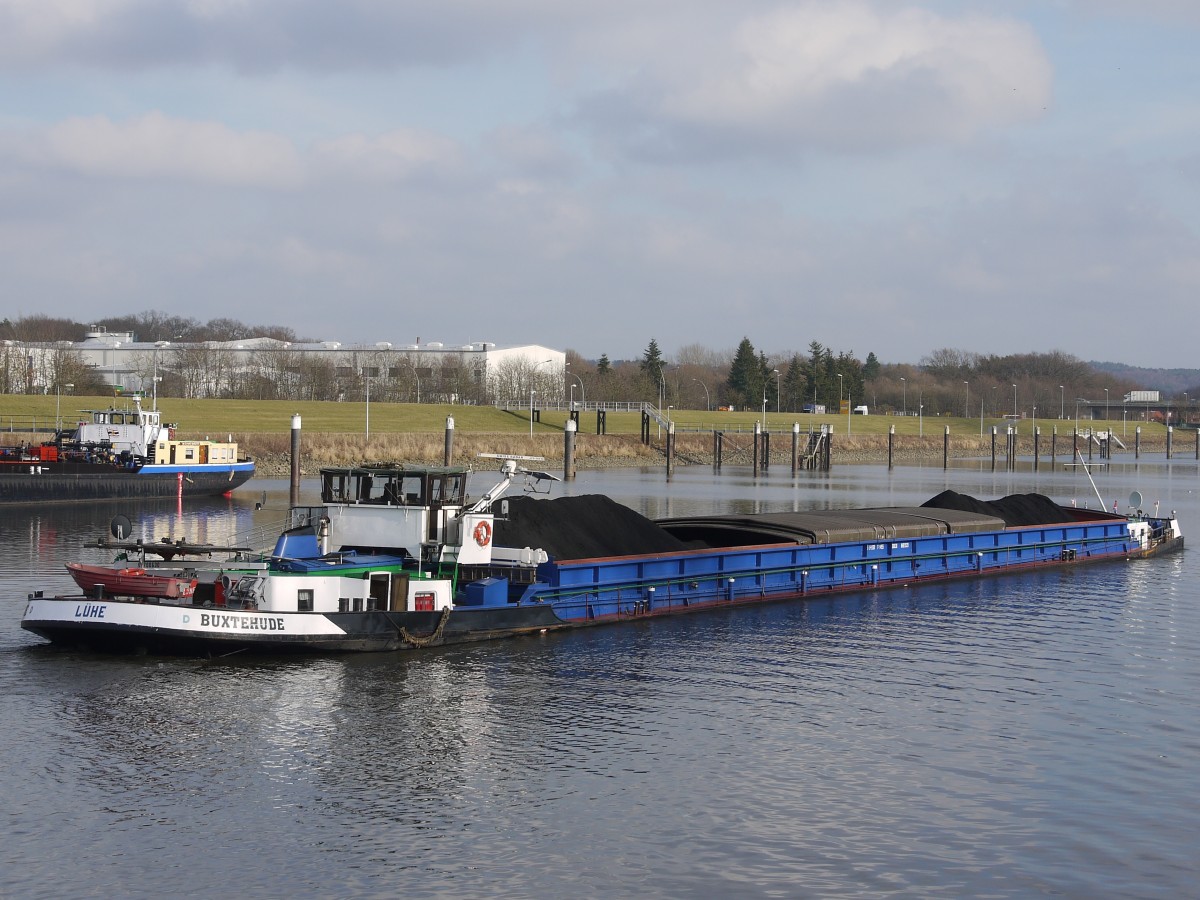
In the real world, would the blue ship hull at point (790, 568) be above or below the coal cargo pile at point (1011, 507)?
below

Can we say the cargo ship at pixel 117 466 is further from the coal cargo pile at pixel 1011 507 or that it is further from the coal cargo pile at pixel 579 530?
the coal cargo pile at pixel 1011 507

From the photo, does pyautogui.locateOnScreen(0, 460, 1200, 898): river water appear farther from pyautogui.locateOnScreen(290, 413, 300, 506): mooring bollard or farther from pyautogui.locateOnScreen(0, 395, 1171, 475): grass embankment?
pyautogui.locateOnScreen(0, 395, 1171, 475): grass embankment

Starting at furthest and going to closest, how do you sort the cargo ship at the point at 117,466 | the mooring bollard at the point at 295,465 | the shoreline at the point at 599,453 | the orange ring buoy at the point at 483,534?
the shoreline at the point at 599,453, the cargo ship at the point at 117,466, the mooring bollard at the point at 295,465, the orange ring buoy at the point at 483,534

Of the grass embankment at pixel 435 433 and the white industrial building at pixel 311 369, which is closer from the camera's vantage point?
the grass embankment at pixel 435 433

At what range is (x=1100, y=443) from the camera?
16088 cm

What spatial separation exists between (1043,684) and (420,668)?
1232 centimetres

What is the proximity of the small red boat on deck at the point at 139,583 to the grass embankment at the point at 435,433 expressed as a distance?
58.9 metres

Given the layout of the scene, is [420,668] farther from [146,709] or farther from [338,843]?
[338,843]

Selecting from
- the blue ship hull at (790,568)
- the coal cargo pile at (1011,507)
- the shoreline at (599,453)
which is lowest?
the blue ship hull at (790,568)

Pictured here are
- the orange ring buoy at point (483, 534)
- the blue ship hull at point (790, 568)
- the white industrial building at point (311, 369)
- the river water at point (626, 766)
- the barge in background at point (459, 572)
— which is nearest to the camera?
the river water at point (626, 766)

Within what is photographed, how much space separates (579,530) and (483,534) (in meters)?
3.97

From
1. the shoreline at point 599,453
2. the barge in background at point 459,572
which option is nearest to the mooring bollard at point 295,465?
the shoreline at point 599,453

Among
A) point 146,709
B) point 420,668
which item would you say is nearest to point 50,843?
point 146,709

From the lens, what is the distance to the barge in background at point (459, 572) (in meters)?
24.7
